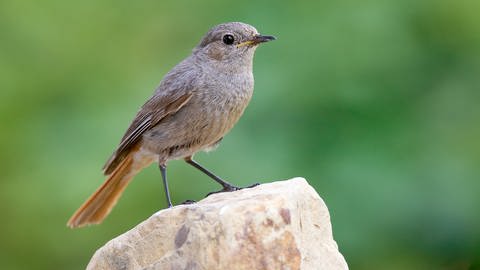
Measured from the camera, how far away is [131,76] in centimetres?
741

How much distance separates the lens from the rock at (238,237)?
452cm

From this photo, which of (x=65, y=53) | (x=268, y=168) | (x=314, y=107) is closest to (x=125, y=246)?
(x=268, y=168)

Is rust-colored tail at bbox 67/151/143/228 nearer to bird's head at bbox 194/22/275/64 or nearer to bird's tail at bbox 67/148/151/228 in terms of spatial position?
bird's tail at bbox 67/148/151/228

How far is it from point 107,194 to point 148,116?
607 mm

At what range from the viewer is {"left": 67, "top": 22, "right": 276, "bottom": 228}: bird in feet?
21.2

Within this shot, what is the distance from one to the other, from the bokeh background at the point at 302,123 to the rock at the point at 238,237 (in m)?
1.46

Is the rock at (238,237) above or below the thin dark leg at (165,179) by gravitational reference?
above

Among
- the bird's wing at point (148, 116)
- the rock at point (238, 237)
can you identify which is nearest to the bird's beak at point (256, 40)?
the bird's wing at point (148, 116)

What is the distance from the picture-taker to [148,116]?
6758mm

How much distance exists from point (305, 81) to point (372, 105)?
1.58 feet

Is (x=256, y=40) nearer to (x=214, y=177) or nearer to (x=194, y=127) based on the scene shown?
(x=194, y=127)

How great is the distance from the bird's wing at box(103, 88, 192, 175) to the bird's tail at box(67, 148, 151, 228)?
100 mm

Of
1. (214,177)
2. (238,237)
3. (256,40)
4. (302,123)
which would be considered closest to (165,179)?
(214,177)

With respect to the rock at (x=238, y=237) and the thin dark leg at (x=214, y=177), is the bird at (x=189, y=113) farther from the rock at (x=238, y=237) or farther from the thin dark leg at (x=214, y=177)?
the rock at (x=238, y=237)
